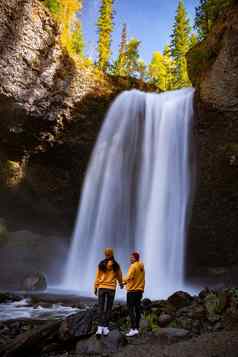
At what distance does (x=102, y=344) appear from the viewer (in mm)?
8148

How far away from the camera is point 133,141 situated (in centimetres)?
2480

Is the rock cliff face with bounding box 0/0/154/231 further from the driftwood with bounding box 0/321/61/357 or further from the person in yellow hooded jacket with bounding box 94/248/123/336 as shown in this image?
the driftwood with bounding box 0/321/61/357

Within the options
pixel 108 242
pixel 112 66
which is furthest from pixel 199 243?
pixel 112 66

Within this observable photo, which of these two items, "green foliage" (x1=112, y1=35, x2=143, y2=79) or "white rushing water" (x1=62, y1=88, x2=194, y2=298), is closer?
"white rushing water" (x1=62, y1=88, x2=194, y2=298)

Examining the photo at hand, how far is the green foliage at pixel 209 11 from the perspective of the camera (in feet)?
83.1

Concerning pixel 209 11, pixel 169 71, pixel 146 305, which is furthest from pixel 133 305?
pixel 169 71

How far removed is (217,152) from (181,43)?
3211 cm

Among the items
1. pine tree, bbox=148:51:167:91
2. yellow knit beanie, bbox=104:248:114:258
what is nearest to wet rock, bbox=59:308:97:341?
yellow knit beanie, bbox=104:248:114:258

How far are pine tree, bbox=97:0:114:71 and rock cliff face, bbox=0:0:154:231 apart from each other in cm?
2415

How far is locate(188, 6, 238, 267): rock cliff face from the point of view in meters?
20.5

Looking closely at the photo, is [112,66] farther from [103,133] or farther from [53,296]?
[53,296]

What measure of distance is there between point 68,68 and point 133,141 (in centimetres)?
653

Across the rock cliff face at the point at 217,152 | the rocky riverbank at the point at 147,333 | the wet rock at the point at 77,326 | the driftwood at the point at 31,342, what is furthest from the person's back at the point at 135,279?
the rock cliff face at the point at 217,152

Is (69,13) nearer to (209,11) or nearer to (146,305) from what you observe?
(209,11)
